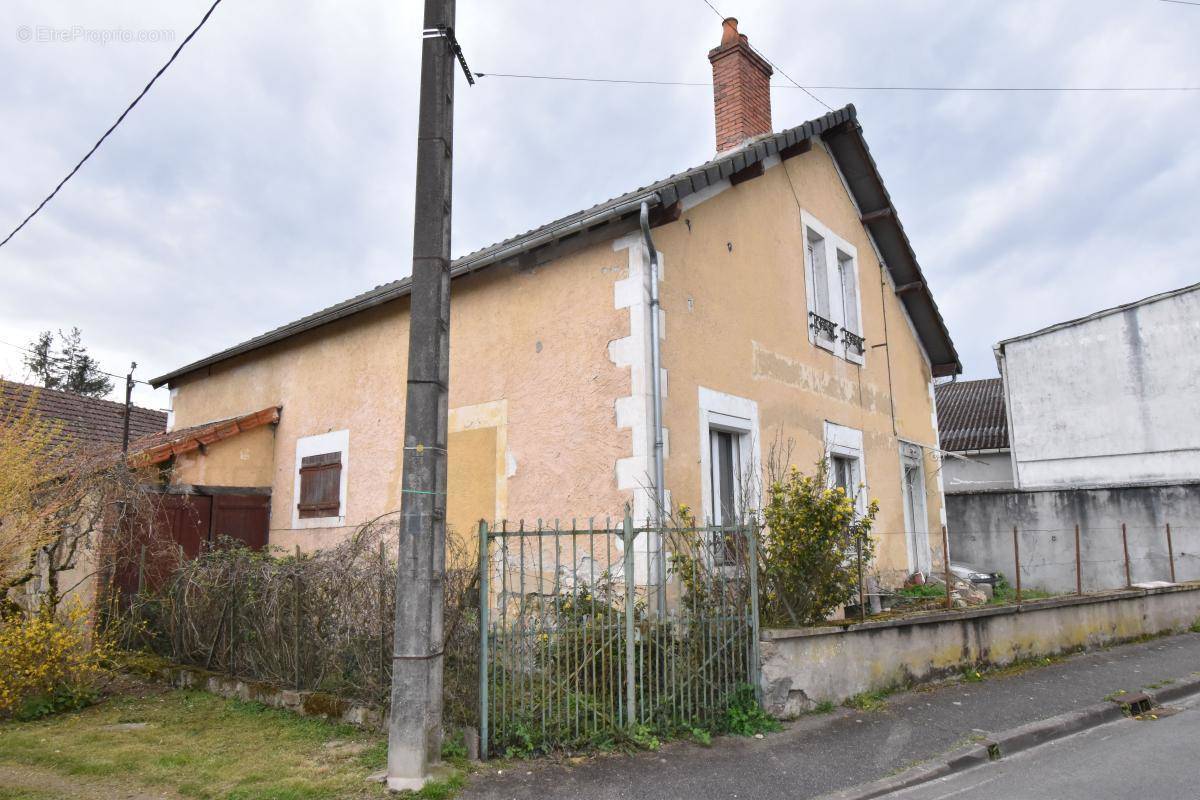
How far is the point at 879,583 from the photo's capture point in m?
11.0

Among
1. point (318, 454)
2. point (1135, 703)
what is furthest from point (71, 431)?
point (1135, 703)

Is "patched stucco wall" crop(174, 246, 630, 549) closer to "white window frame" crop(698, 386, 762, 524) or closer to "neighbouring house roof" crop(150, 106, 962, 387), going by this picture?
"neighbouring house roof" crop(150, 106, 962, 387)

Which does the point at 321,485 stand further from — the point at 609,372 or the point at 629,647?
the point at 629,647

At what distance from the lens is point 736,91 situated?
37.5 feet

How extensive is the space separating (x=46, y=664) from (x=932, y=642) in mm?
8015

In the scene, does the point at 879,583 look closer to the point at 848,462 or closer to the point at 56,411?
the point at 848,462

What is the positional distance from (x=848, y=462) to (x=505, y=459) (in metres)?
5.14

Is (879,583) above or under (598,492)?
under

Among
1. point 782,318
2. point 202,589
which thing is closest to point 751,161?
point 782,318

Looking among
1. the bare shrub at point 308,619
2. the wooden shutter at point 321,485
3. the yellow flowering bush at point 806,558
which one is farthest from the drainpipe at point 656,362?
the wooden shutter at point 321,485

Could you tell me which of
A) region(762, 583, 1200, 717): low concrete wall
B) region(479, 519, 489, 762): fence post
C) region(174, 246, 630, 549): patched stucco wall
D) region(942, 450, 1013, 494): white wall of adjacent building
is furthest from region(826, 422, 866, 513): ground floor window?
region(942, 450, 1013, 494): white wall of adjacent building

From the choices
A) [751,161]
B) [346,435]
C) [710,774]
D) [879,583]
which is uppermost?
[751,161]

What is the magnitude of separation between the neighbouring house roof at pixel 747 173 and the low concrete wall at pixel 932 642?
13.5 feet

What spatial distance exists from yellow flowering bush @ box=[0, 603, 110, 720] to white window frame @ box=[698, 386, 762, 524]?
228 inches
